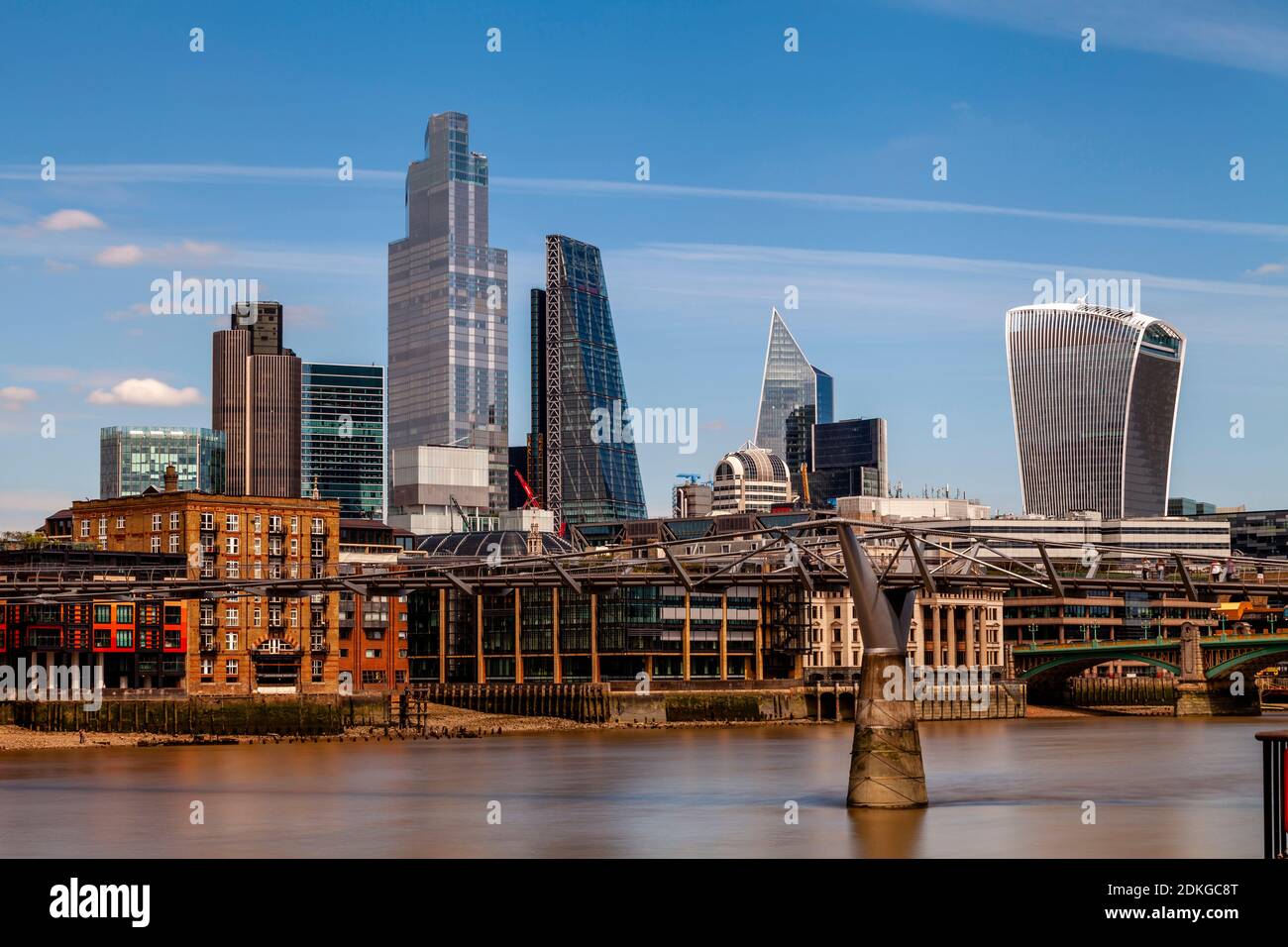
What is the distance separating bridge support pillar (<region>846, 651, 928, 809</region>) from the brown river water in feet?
2.29

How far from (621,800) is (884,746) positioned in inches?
651

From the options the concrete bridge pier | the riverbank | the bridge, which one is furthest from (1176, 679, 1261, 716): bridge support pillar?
the concrete bridge pier

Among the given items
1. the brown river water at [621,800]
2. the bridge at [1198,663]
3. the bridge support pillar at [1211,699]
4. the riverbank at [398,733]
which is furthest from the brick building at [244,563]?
the bridge support pillar at [1211,699]

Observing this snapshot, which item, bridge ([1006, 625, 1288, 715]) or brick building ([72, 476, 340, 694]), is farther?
bridge ([1006, 625, 1288, 715])

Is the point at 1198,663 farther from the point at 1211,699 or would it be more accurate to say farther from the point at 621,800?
the point at 621,800

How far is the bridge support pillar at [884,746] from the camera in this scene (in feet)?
174

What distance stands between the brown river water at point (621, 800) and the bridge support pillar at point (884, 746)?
70 centimetres

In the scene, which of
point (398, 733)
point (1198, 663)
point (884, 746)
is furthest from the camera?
point (1198, 663)

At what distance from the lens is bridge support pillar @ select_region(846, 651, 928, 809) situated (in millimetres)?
53188

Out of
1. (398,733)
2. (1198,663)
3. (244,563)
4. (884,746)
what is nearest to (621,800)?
(884,746)

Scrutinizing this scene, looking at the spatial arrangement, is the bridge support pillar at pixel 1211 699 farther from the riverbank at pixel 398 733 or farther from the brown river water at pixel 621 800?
the brown river water at pixel 621 800

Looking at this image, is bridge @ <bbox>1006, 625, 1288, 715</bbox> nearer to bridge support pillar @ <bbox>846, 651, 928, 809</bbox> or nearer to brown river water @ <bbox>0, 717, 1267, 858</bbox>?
brown river water @ <bbox>0, 717, 1267, 858</bbox>

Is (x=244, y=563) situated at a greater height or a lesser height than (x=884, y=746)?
→ greater

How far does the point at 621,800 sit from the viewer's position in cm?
6906
